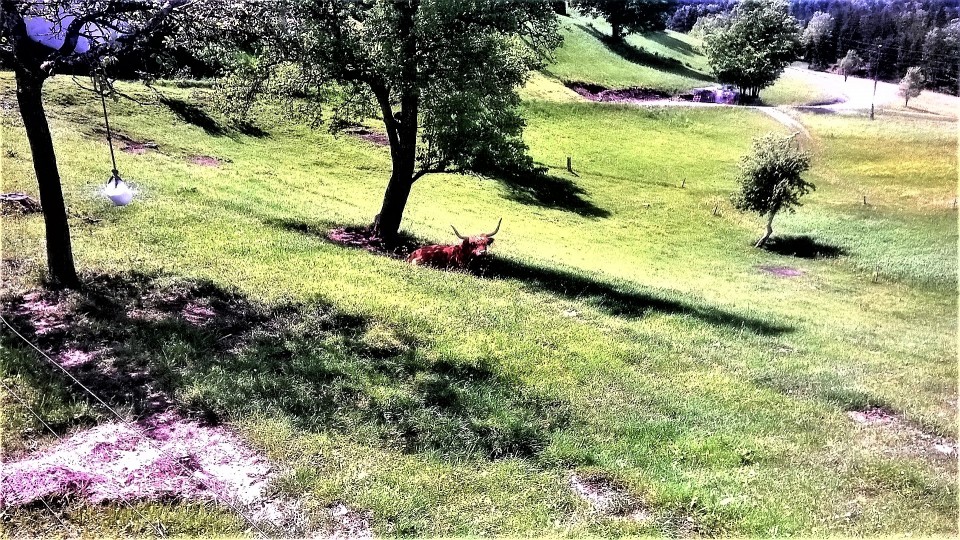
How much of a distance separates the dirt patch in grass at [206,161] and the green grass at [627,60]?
4826 centimetres

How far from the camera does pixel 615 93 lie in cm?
7256

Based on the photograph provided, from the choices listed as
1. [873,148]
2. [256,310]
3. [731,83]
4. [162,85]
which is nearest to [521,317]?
[256,310]

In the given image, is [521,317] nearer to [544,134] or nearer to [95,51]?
[95,51]

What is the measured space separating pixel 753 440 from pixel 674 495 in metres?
2.47

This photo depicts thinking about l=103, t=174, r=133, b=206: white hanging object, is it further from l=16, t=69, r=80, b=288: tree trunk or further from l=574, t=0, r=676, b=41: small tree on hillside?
l=574, t=0, r=676, b=41: small tree on hillside

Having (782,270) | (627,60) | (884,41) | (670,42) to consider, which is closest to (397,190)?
(782,270)

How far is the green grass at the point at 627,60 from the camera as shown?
76.2 metres

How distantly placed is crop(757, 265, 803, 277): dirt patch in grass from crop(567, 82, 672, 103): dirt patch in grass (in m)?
38.8

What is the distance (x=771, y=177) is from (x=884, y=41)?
4709 centimetres

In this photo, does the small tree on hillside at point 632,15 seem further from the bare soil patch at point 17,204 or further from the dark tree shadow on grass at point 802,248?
the bare soil patch at point 17,204

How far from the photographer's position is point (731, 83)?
271 feet

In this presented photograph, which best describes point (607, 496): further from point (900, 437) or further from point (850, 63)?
point (850, 63)

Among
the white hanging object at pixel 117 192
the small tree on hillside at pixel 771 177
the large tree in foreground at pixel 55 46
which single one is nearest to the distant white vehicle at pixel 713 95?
the small tree on hillside at pixel 771 177

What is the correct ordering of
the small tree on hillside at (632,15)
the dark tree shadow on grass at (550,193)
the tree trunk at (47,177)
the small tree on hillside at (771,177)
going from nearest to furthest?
the tree trunk at (47,177) → the small tree on hillside at (771,177) → the dark tree shadow on grass at (550,193) → the small tree on hillside at (632,15)
